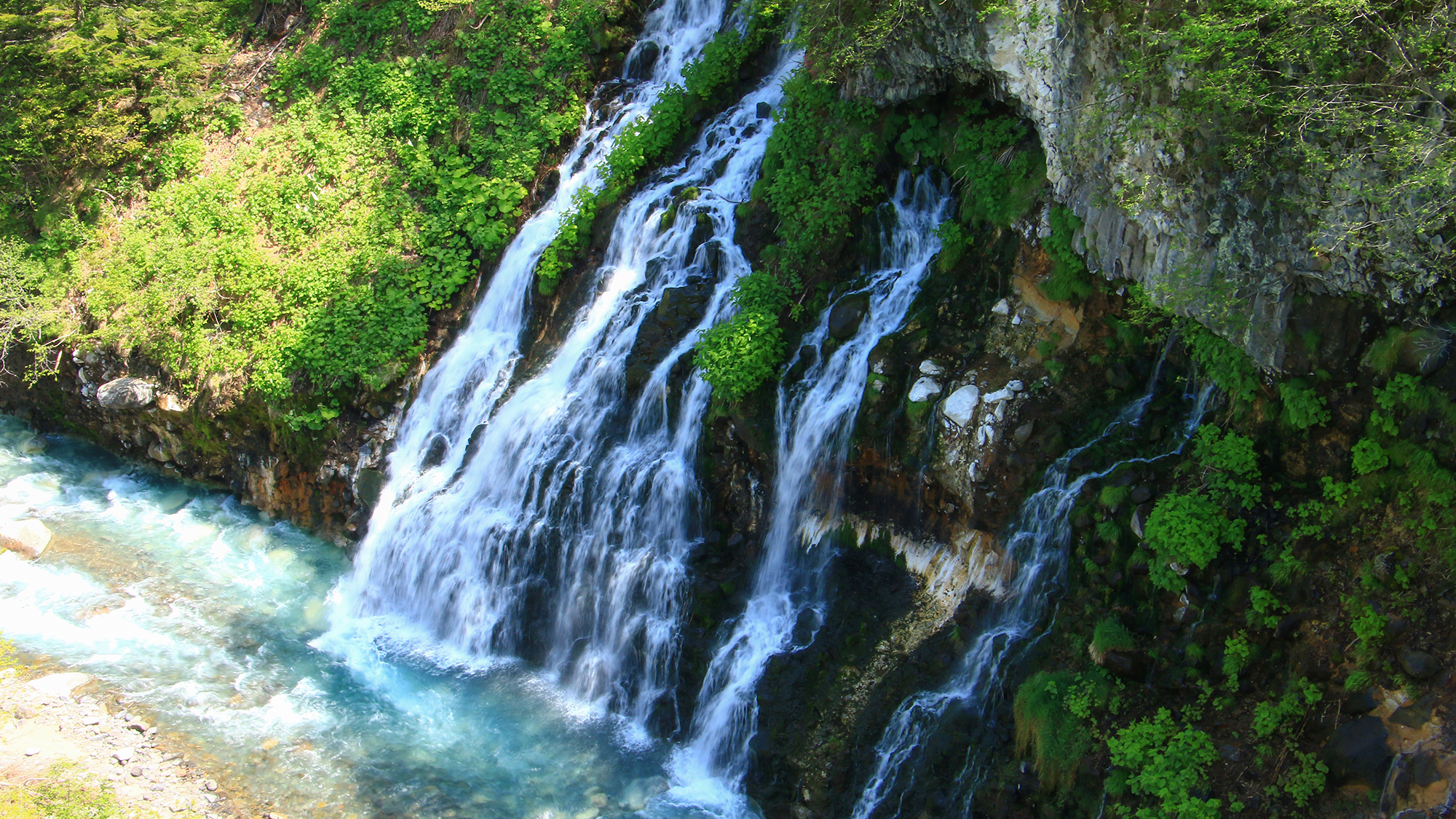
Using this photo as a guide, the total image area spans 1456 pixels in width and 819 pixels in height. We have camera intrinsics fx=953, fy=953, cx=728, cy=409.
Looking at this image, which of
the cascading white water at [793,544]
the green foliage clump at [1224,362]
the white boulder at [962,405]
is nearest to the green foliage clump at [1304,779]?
the green foliage clump at [1224,362]

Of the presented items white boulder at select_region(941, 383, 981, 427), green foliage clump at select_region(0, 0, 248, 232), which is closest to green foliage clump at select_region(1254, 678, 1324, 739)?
white boulder at select_region(941, 383, 981, 427)

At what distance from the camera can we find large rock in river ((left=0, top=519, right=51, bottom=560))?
1321cm

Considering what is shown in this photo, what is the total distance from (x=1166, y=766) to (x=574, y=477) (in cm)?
701

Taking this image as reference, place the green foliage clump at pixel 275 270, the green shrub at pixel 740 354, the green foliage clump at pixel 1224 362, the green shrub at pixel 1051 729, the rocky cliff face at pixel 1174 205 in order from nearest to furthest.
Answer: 1. the rocky cliff face at pixel 1174 205
2. the green shrub at pixel 1051 729
3. the green foliage clump at pixel 1224 362
4. the green shrub at pixel 740 354
5. the green foliage clump at pixel 275 270

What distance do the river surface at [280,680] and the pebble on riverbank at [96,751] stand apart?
26 cm

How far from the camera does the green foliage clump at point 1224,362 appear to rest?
26.1 ft

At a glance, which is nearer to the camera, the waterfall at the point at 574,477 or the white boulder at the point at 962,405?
the white boulder at the point at 962,405

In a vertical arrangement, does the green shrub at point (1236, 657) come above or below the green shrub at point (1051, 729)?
above

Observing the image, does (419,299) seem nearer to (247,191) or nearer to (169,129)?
(247,191)

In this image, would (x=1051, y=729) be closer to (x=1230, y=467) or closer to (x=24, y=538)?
(x=1230, y=467)

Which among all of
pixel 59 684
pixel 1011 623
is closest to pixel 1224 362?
pixel 1011 623

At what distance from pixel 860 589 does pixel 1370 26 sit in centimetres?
640

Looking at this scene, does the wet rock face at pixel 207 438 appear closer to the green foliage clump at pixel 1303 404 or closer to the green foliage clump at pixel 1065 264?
the green foliage clump at pixel 1065 264

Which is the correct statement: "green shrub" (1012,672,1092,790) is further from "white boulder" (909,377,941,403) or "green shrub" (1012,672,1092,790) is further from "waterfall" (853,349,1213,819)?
"white boulder" (909,377,941,403)
